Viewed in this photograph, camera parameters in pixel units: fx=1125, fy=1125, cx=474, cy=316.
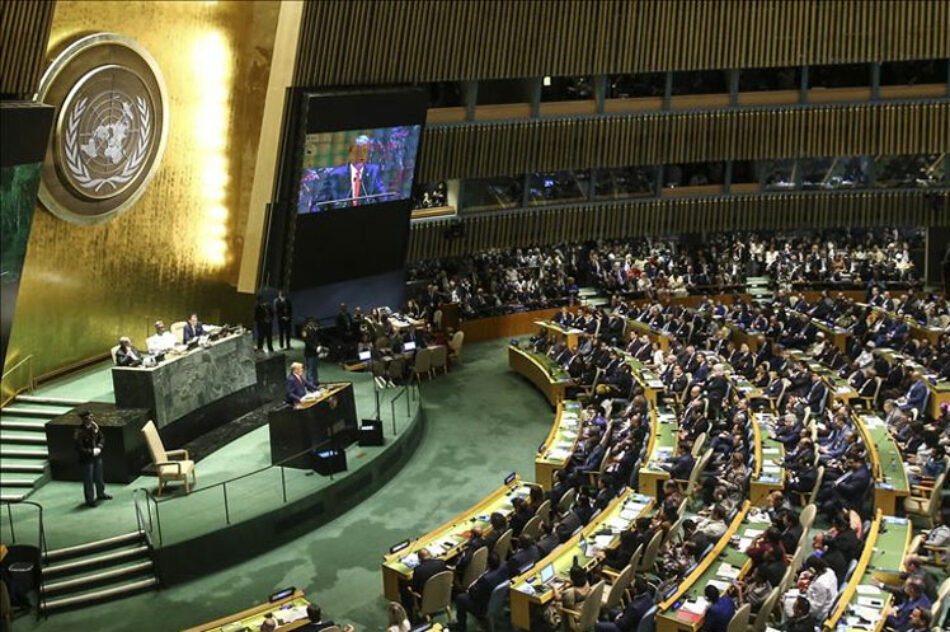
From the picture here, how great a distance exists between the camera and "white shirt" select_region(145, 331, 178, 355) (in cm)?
1641

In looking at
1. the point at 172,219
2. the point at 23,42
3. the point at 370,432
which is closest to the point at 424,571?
the point at 370,432

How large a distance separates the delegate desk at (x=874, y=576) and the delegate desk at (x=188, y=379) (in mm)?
9635

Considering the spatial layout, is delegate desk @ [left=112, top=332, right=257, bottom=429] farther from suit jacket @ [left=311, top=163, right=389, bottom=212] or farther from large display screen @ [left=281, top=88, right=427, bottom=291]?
suit jacket @ [left=311, top=163, right=389, bottom=212]

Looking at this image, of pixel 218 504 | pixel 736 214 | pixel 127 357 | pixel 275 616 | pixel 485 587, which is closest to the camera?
pixel 275 616

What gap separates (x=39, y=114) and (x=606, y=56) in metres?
14.2

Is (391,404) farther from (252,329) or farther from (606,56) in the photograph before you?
(606,56)

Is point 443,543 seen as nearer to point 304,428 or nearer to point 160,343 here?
point 304,428

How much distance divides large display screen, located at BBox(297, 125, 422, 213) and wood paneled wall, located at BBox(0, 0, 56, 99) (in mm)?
6447

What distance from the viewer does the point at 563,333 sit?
2247 centimetres

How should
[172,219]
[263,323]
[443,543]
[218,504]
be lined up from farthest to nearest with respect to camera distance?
1. [263,323]
2. [172,219]
3. [218,504]
4. [443,543]

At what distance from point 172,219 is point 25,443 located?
4.91 meters

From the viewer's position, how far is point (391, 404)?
18.6 metres

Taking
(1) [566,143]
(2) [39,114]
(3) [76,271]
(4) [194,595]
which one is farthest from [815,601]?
(1) [566,143]

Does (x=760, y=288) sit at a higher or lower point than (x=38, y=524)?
higher
